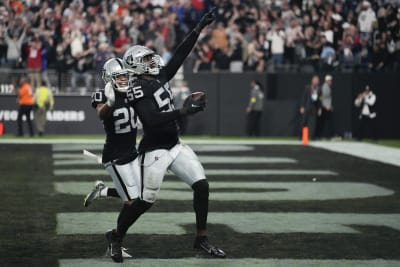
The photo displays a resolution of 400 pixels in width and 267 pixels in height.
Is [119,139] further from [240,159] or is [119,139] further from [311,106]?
[311,106]

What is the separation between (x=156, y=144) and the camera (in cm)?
880

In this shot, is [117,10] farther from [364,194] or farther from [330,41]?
[364,194]

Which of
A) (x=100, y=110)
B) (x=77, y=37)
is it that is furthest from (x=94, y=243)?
(x=77, y=37)

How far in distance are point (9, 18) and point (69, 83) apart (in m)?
2.46

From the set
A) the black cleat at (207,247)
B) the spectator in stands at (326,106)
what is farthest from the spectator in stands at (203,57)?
the black cleat at (207,247)

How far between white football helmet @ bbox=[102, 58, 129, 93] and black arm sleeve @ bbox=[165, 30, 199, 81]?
0.55m

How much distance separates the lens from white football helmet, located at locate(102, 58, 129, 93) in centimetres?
866

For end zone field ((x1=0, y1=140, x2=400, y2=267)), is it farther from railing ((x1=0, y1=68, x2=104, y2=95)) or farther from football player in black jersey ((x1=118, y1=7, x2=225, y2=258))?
railing ((x1=0, y1=68, x2=104, y2=95))

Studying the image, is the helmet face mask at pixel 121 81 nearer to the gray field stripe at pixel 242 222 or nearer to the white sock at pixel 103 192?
the white sock at pixel 103 192

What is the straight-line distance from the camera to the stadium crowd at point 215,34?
28078mm

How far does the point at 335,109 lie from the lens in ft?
96.6

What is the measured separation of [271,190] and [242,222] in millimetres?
3696

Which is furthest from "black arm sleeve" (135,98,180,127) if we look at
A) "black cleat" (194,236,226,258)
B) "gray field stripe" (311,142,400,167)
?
"gray field stripe" (311,142,400,167)

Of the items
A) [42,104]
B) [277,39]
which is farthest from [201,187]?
[42,104]
